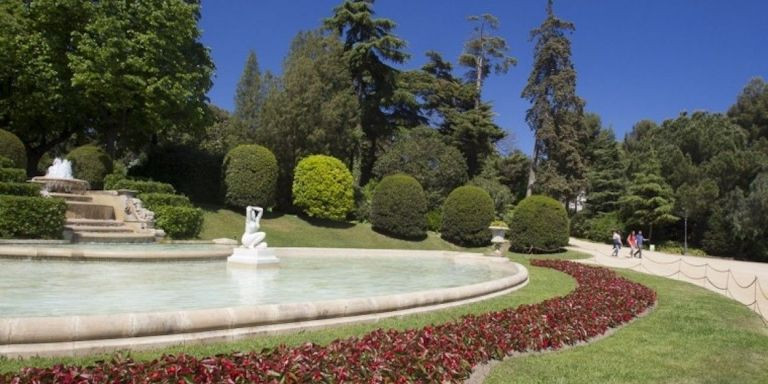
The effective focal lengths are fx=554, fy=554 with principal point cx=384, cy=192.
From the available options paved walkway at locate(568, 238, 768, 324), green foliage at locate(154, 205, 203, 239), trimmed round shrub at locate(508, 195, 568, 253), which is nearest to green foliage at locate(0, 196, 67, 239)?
green foliage at locate(154, 205, 203, 239)

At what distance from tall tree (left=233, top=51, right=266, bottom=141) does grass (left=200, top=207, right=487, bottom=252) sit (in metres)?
8.09

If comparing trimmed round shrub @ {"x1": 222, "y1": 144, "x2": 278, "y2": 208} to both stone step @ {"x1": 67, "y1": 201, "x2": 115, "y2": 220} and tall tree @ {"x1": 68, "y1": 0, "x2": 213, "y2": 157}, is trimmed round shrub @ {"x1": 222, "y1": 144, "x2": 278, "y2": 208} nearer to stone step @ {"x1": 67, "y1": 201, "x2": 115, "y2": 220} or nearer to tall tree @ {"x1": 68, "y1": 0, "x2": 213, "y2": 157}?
tall tree @ {"x1": 68, "y1": 0, "x2": 213, "y2": 157}

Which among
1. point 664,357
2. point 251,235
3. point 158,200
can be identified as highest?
point 158,200

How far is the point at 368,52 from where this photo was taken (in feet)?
112

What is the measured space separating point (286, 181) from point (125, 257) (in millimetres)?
20744

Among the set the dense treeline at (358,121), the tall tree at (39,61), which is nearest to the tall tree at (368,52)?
the dense treeline at (358,121)

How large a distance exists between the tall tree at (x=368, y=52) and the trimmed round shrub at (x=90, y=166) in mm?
15851

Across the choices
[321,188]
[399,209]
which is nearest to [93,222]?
[321,188]

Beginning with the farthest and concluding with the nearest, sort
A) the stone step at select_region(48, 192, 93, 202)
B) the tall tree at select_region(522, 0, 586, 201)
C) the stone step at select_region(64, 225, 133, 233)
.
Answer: the tall tree at select_region(522, 0, 586, 201)
the stone step at select_region(48, 192, 93, 202)
the stone step at select_region(64, 225, 133, 233)

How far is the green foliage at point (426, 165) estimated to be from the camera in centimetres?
3347

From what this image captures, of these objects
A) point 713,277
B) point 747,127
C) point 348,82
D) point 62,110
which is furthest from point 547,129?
point 62,110

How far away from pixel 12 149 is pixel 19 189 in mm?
6741

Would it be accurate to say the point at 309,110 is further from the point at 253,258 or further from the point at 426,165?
the point at 253,258

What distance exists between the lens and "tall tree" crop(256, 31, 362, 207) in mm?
31109
